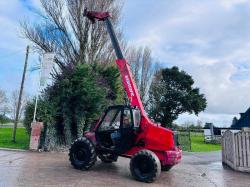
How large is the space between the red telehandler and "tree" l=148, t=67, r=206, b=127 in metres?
29.1

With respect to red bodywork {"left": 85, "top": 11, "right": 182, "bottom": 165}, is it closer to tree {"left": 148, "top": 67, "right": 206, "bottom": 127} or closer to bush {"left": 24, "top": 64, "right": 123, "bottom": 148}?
bush {"left": 24, "top": 64, "right": 123, "bottom": 148}

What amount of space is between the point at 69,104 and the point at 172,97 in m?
25.4

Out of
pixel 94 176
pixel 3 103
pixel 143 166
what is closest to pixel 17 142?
A: pixel 94 176

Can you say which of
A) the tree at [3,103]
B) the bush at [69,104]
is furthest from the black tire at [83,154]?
the tree at [3,103]

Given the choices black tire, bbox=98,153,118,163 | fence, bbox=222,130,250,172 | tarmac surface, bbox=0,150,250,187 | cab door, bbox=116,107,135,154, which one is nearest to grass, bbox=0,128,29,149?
tarmac surface, bbox=0,150,250,187

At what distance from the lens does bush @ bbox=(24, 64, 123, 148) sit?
50.2ft

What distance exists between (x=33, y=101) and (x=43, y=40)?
796cm

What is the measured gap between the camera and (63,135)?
1598 centimetres

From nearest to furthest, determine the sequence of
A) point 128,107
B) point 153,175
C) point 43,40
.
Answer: point 153,175, point 128,107, point 43,40

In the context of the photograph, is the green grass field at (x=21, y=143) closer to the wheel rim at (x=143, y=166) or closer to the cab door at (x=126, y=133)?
the cab door at (x=126, y=133)

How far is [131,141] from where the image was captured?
9.45 m

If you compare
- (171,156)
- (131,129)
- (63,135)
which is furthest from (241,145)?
(63,135)

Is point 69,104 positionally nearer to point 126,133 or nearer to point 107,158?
point 107,158

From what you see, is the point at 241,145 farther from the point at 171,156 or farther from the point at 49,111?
the point at 49,111
